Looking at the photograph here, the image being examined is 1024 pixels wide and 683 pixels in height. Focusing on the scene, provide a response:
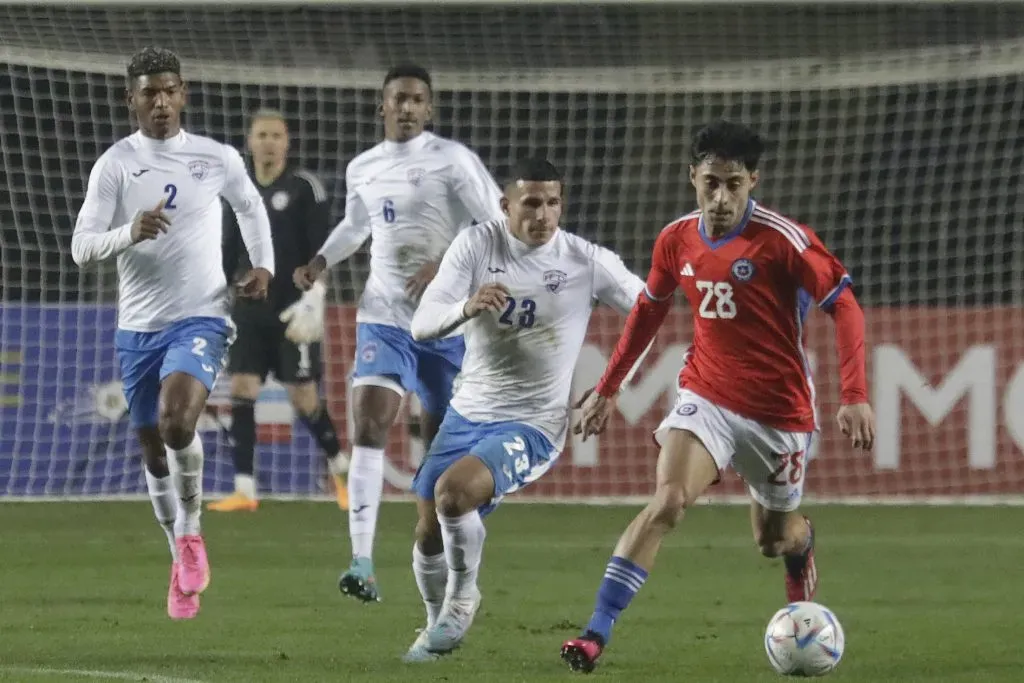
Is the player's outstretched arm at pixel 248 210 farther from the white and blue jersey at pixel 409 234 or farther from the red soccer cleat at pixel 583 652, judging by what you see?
the red soccer cleat at pixel 583 652

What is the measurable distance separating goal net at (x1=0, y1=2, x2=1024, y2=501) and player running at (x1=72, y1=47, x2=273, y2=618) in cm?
221

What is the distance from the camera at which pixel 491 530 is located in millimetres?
11695

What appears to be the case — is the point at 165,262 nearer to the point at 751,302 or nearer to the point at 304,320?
the point at 751,302

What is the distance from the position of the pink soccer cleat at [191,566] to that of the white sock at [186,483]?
1.9 inches

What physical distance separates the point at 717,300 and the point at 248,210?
2.78 m

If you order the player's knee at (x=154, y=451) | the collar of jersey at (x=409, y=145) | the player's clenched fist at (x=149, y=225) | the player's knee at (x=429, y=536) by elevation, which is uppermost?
the collar of jersey at (x=409, y=145)

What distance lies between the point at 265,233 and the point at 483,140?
7.52 m

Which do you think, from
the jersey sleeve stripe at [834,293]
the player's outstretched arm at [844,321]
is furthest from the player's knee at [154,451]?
the jersey sleeve stripe at [834,293]

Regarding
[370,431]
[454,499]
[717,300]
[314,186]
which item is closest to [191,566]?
[370,431]

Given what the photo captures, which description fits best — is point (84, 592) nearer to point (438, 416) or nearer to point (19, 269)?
point (438, 416)

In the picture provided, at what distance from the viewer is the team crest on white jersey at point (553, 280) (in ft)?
22.9

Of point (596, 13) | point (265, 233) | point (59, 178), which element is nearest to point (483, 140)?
point (596, 13)

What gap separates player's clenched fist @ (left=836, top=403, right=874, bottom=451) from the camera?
19.5ft

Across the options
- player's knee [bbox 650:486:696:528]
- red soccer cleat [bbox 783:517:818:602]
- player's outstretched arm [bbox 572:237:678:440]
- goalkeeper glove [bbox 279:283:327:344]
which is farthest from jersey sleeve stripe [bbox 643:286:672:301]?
goalkeeper glove [bbox 279:283:327:344]
